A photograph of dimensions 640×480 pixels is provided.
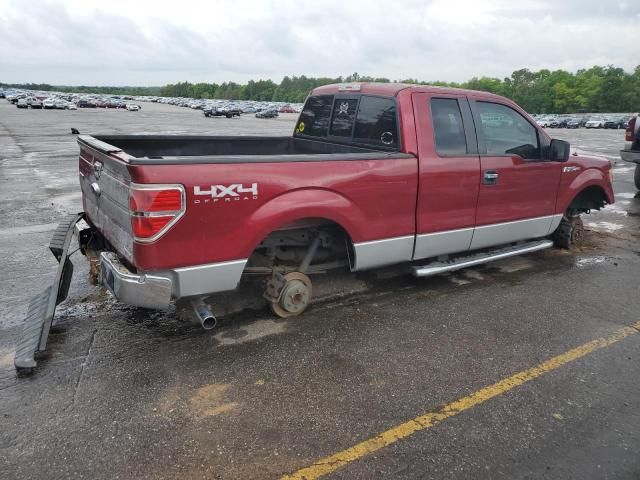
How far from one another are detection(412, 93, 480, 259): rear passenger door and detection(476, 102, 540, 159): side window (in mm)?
250

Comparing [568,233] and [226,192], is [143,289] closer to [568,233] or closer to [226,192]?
[226,192]

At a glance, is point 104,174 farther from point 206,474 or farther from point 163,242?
point 206,474

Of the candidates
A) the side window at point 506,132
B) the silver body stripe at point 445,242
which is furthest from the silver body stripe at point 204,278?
the side window at point 506,132

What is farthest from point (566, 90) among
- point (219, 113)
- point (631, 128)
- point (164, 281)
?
point (164, 281)

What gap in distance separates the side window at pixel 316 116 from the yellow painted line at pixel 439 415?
3129 millimetres

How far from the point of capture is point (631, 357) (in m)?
3.74

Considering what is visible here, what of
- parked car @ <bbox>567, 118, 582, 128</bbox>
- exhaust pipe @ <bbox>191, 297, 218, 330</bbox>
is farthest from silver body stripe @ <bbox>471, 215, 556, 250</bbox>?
parked car @ <bbox>567, 118, 582, 128</bbox>

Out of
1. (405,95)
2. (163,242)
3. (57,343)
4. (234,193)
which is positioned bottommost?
(57,343)

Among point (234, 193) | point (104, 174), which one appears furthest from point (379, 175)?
point (104, 174)

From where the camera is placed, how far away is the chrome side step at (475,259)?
4691 millimetres

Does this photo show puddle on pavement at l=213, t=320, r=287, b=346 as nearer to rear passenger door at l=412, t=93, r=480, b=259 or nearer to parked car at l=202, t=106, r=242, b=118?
rear passenger door at l=412, t=93, r=480, b=259

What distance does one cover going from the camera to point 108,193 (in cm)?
371

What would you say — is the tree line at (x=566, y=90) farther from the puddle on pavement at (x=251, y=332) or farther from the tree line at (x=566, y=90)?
the puddle on pavement at (x=251, y=332)

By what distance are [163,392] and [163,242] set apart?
96cm
